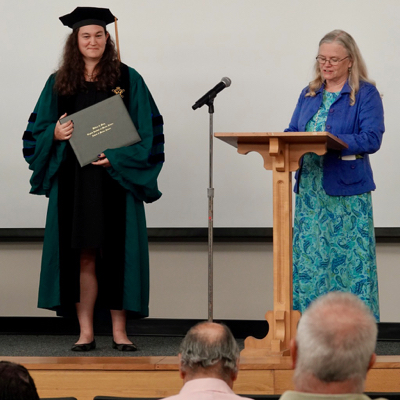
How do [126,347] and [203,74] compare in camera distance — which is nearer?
[126,347]

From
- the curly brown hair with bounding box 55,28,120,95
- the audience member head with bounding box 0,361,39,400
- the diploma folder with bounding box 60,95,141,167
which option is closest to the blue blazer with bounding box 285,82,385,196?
the diploma folder with bounding box 60,95,141,167

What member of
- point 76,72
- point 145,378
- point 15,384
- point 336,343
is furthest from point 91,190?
point 336,343

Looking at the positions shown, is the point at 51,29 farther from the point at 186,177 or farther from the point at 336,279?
the point at 336,279

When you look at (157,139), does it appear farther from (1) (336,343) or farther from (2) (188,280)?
(1) (336,343)

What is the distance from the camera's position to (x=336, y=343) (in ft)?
5.42

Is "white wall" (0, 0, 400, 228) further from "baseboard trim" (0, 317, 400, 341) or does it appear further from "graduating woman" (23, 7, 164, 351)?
"graduating woman" (23, 7, 164, 351)

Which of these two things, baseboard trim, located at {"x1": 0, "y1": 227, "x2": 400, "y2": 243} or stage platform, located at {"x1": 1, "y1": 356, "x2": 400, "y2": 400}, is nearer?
stage platform, located at {"x1": 1, "y1": 356, "x2": 400, "y2": 400}

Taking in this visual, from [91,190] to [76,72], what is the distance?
2.29ft

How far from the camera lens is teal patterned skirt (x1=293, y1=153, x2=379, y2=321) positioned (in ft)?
12.9

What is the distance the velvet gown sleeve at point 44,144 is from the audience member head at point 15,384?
2.67 m

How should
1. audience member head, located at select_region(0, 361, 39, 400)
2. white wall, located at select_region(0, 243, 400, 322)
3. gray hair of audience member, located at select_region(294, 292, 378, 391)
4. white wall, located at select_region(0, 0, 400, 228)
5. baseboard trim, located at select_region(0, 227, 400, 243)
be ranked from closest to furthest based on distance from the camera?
gray hair of audience member, located at select_region(294, 292, 378, 391) < audience member head, located at select_region(0, 361, 39, 400) < white wall, located at select_region(0, 0, 400, 228) < baseboard trim, located at select_region(0, 227, 400, 243) < white wall, located at select_region(0, 243, 400, 322)

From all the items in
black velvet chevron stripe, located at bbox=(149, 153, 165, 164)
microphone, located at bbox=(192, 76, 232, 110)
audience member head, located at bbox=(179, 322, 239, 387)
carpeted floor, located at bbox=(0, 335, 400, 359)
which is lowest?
carpeted floor, located at bbox=(0, 335, 400, 359)

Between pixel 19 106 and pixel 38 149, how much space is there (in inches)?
54.6

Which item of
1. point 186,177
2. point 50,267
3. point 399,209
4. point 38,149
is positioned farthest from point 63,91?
point 399,209
